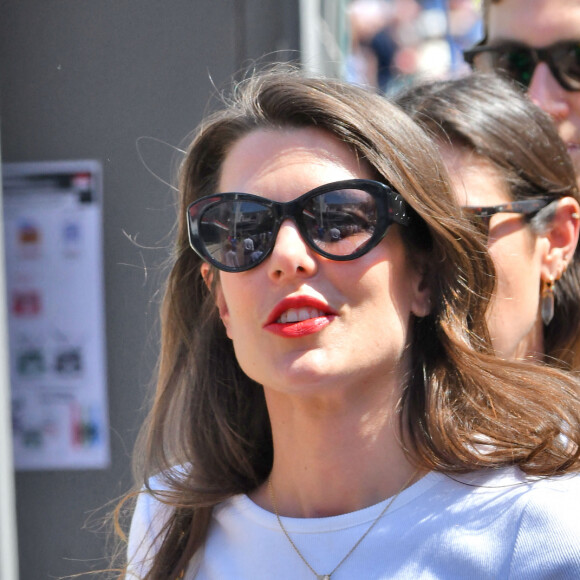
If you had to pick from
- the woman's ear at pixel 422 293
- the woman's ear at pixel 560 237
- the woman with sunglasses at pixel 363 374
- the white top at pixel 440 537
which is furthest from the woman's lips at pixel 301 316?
the woman's ear at pixel 560 237

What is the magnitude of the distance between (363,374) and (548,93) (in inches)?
46.1

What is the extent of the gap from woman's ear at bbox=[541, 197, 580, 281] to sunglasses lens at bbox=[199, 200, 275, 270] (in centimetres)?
79

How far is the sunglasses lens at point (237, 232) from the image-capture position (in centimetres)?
160

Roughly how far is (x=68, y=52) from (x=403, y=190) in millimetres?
1362

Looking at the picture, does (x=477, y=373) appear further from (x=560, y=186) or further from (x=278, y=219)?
(x=560, y=186)

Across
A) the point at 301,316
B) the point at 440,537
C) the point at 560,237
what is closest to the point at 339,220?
the point at 301,316

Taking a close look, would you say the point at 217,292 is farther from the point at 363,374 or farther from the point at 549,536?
the point at 549,536

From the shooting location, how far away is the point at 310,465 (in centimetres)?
171

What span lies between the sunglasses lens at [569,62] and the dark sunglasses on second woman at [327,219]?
97cm

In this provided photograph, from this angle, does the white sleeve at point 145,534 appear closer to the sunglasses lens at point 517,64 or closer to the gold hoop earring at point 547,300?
the gold hoop earring at point 547,300

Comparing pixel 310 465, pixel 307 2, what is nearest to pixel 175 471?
pixel 310 465

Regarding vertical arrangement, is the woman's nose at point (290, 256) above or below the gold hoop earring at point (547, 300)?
above

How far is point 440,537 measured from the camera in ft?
4.95

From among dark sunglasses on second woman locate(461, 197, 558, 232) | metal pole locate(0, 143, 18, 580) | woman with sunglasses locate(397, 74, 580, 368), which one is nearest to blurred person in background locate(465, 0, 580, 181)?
woman with sunglasses locate(397, 74, 580, 368)
